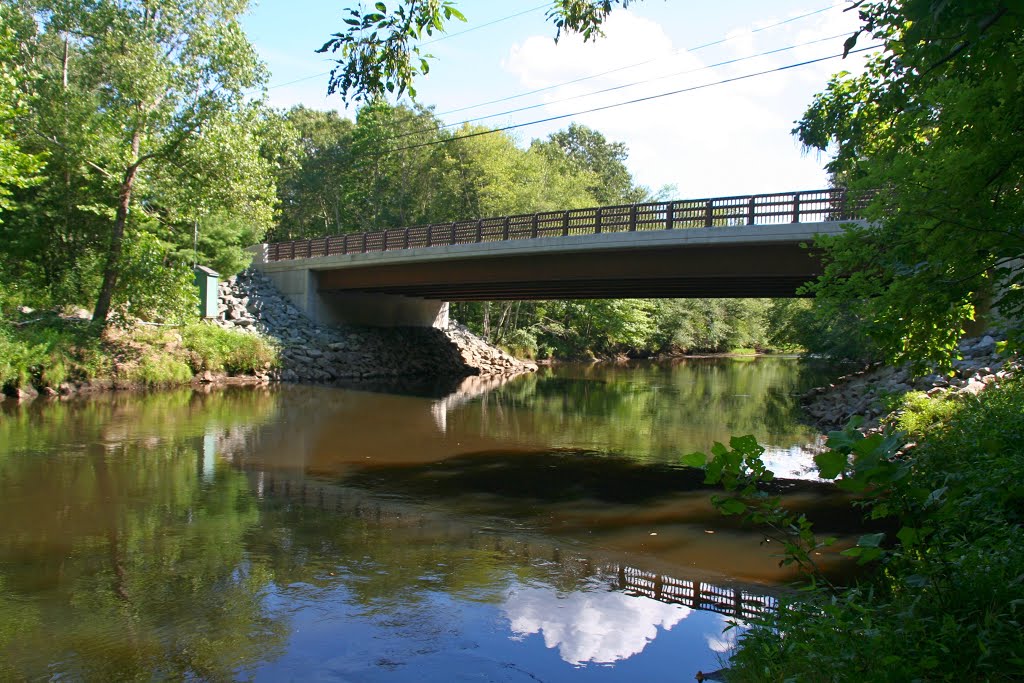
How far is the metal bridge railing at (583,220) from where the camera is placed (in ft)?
65.3

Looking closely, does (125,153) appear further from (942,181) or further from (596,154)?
(596,154)

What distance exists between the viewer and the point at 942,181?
5.87 m

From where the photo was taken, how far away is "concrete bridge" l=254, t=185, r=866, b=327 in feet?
70.5

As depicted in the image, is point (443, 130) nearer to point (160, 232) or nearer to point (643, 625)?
point (160, 232)

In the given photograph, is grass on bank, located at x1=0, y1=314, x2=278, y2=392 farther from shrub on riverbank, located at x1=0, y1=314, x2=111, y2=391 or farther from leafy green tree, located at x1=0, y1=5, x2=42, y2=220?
leafy green tree, located at x1=0, y1=5, x2=42, y2=220

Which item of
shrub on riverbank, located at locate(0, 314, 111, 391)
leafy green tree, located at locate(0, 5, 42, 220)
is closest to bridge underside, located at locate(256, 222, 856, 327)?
shrub on riverbank, located at locate(0, 314, 111, 391)

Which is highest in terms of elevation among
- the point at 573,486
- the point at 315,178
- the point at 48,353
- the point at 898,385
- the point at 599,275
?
the point at 315,178

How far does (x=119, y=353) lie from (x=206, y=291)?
606 centimetres

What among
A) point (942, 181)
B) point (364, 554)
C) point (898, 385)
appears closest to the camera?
point (942, 181)

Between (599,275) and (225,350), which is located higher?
(599,275)

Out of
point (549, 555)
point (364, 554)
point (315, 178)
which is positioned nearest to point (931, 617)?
point (549, 555)

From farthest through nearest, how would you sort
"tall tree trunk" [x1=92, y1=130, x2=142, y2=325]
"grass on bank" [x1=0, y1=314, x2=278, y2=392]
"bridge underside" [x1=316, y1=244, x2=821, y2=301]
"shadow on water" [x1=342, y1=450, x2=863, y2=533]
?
"tall tree trunk" [x1=92, y1=130, x2=142, y2=325]
"bridge underside" [x1=316, y1=244, x2=821, y2=301]
"grass on bank" [x1=0, y1=314, x2=278, y2=392]
"shadow on water" [x1=342, y1=450, x2=863, y2=533]

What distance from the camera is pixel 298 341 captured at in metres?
33.2

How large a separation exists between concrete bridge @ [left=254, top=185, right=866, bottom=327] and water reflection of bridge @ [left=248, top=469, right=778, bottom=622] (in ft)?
25.1
